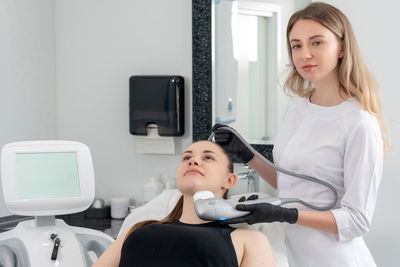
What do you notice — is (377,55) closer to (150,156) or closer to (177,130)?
(177,130)

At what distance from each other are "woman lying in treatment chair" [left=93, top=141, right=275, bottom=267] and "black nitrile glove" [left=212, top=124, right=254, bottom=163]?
46mm

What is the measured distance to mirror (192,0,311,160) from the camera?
2.14m

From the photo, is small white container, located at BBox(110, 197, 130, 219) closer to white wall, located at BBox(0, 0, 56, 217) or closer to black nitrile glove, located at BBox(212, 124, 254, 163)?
white wall, located at BBox(0, 0, 56, 217)

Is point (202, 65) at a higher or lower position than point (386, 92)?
higher

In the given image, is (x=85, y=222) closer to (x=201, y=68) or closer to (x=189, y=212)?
(x=201, y=68)

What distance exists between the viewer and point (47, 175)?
1841 millimetres

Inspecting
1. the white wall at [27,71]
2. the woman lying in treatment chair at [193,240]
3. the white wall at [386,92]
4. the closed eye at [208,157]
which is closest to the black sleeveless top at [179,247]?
the woman lying in treatment chair at [193,240]

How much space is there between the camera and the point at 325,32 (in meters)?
1.38

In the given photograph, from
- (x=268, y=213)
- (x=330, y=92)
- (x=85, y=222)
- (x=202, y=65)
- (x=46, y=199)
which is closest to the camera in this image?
Result: (x=268, y=213)

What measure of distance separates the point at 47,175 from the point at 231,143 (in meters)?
0.64

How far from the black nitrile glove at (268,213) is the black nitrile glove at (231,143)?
1.05 feet

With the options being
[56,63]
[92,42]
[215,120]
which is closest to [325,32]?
[215,120]

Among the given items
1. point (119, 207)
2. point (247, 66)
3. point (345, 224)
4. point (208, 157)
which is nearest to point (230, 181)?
point (208, 157)

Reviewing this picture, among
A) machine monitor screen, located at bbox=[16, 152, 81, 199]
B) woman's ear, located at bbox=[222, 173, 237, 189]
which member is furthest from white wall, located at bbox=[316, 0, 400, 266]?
machine monitor screen, located at bbox=[16, 152, 81, 199]
